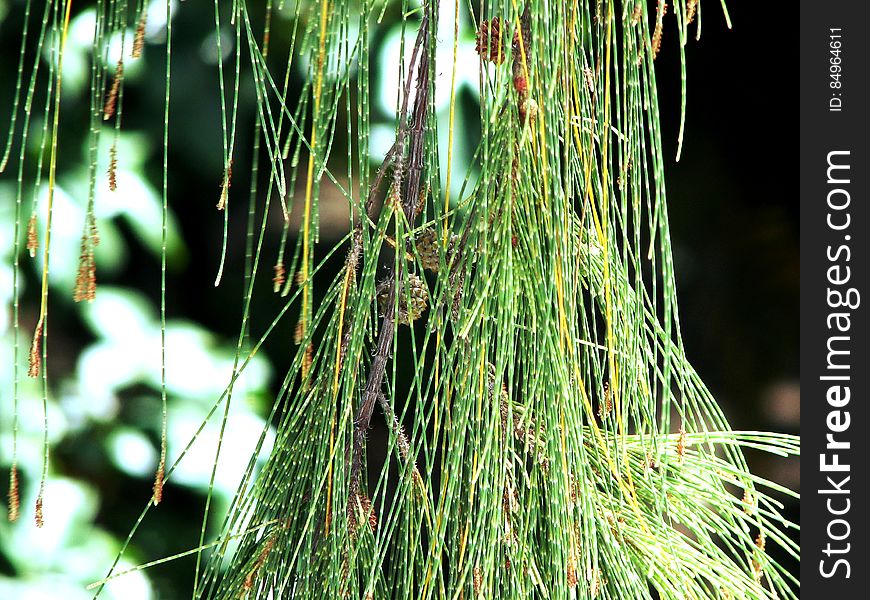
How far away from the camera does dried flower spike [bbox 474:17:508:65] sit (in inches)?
12.6

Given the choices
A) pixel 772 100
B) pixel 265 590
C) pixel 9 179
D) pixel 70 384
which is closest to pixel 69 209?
pixel 9 179

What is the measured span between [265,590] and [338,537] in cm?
6

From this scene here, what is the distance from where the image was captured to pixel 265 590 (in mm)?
404

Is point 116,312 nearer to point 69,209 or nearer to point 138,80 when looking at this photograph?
point 69,209

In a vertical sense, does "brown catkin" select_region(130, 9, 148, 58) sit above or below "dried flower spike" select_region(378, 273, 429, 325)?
above

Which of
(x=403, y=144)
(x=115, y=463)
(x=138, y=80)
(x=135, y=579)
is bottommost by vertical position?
(x=135, y=579)

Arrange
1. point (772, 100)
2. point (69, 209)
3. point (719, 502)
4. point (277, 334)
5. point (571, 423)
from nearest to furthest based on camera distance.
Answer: point (571, 423)
point (719, 502)
point (69, 209)
point (277, 334)
point (772, 100)

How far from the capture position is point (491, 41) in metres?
0.33

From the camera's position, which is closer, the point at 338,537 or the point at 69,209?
the point at 338,537
